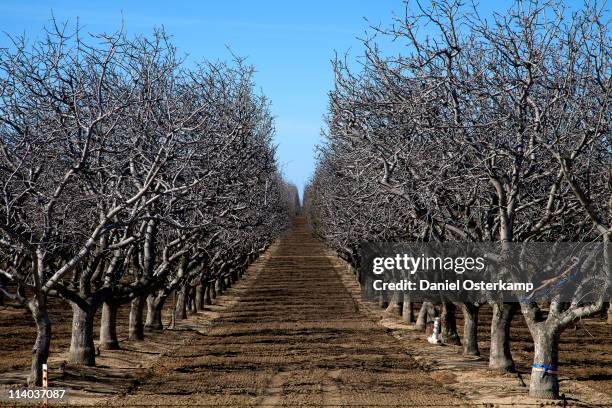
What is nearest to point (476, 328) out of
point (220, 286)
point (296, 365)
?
point (296, 365)

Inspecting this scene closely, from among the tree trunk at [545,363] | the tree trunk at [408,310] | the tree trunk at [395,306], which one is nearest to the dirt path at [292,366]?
the tree trunk at [408,310]

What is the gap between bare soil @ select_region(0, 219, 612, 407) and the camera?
1661 centimetres

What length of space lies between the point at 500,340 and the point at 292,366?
16.2ft

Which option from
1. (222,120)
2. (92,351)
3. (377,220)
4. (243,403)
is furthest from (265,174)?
(243,403)

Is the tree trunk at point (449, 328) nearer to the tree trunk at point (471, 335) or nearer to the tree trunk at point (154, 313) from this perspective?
the tree trunk at point (471, 335)

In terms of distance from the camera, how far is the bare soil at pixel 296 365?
1661 cm

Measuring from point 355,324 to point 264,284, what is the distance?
23.7m

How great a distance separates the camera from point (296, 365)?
840 inches

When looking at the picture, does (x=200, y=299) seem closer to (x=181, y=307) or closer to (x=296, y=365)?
(x=181, y=307)

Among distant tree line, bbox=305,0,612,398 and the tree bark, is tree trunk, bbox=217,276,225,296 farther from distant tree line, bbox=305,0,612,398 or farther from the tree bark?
distant tree line, bbox=305,0,612,398

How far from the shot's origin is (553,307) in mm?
15945

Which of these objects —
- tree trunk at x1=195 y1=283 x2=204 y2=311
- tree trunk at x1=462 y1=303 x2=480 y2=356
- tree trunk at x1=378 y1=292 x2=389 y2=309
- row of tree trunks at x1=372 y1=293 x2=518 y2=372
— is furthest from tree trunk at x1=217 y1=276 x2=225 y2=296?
tree trunk at x1=462 y1=303 x2=480 y2=356

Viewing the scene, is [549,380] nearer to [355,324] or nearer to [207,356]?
[207,356]

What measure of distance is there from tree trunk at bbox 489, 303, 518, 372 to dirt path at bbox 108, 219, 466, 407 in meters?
1.62
